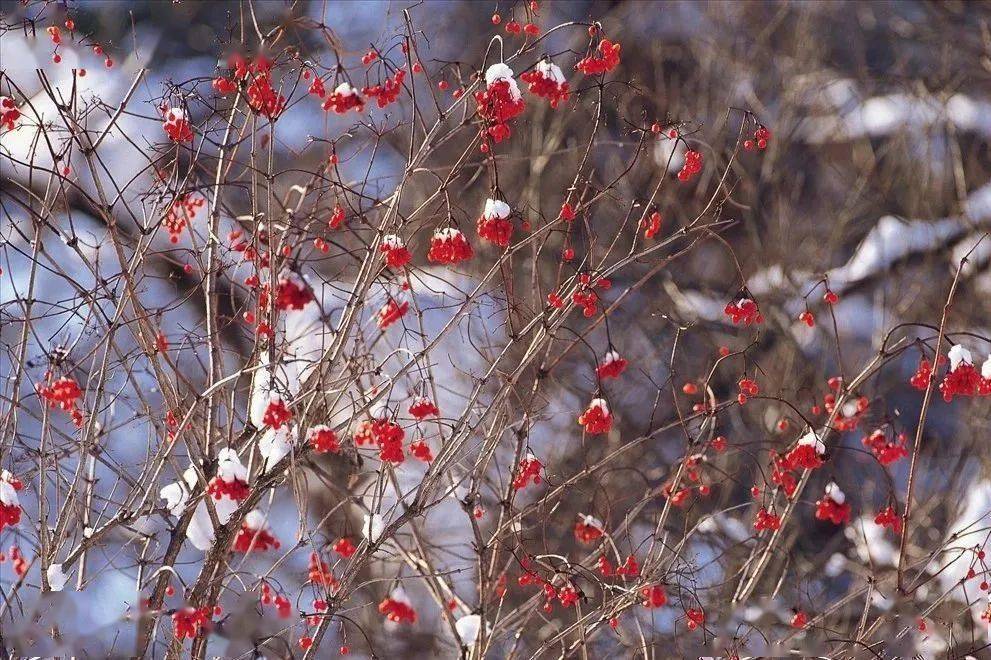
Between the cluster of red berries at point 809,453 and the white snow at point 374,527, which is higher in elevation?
the cluster of red berries at point 809,453

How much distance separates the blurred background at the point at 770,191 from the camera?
22.7ft

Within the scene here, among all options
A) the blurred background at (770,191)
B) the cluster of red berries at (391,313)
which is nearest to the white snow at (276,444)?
the cluster of red berries at (391,313)

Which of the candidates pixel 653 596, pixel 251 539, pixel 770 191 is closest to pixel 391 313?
Result: pixel 251 539

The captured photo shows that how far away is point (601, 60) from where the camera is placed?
2779 millimetres

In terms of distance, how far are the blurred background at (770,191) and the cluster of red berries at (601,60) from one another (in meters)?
3.76

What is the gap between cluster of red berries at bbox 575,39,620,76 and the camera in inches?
107

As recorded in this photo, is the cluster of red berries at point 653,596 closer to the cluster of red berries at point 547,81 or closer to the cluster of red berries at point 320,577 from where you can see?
the cluster of red berries at point 320,577

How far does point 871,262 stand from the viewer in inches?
303

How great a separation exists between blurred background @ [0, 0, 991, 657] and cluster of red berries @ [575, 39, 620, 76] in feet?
12.3

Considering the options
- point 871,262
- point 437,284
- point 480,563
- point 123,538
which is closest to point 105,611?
point 123,538

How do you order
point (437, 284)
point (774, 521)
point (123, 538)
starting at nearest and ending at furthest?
1. point (774, 521)
2. point (437, 284)
3. point (123, 538)

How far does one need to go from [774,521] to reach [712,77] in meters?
5.36

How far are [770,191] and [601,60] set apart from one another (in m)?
5.23

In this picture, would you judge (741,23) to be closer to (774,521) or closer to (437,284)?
(437,284)
